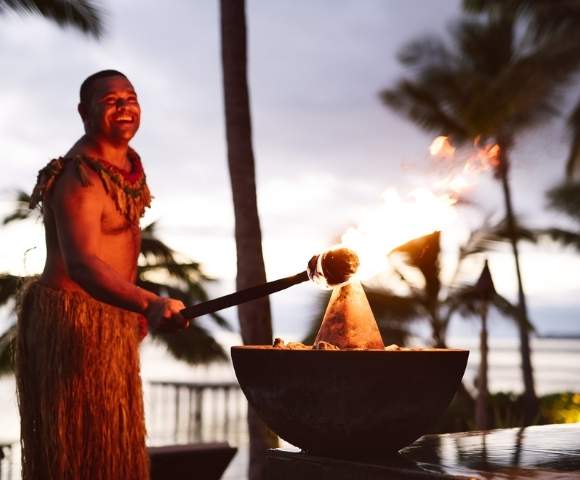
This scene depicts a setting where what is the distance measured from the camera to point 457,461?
2168 mm

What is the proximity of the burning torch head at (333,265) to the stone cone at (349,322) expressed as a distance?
194mm

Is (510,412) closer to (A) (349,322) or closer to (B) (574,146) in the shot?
(B) (574,146)

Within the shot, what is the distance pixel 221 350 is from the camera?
1302 centimetres

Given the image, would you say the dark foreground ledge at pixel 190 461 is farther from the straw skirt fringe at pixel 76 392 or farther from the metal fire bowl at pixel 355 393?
the metal fire bowl at pixel 355 393

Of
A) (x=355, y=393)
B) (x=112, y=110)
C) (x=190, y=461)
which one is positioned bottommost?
(x=190, y=461)

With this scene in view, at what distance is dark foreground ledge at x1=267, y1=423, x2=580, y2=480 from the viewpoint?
6.56 feet

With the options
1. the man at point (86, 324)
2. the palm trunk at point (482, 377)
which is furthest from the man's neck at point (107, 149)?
the palm trunk at point (482, 377)

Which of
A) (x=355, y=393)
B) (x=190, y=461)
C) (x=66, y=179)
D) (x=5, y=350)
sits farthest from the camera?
(x=5, y=350)

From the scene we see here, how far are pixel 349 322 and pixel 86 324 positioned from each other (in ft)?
2.73

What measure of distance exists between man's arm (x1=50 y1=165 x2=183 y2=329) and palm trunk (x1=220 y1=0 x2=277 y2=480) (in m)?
3.21

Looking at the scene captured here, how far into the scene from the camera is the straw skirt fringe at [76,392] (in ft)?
7.92

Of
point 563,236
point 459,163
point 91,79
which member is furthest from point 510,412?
point 563,236

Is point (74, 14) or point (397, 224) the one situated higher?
point (74, 14)

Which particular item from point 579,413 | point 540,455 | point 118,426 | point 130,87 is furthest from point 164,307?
point 579,413
